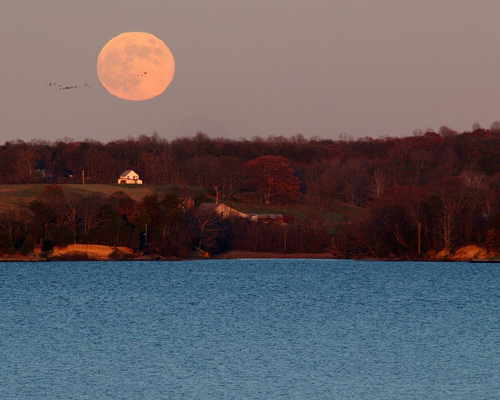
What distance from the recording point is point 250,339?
38.5m

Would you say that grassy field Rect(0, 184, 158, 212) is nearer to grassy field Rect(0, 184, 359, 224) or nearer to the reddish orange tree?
grassy field Rect(0, 184, 359, 224)

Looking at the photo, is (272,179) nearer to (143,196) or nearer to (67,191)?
(143,196)

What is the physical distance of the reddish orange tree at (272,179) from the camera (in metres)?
152

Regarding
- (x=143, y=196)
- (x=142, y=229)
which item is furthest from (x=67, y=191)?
(x=142, y=229)

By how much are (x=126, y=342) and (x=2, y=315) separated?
1477cm

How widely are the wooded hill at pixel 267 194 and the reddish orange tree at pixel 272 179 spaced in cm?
24

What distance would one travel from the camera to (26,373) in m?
29.2

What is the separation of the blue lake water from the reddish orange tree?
7439cm

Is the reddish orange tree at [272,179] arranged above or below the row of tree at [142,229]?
above

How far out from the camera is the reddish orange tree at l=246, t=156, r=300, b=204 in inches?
5989

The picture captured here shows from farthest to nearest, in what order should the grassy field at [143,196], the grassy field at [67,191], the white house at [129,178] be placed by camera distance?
the white house at [129,178] < the grassy field at [143,196] < the grassy field at [67,191]

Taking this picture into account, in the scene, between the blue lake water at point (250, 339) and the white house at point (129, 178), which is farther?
the white house at point (129, 178)

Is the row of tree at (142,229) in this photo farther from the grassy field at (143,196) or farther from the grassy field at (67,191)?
the grassy field at (143,196)

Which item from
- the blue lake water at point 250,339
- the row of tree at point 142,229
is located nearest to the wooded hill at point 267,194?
the row of tree at point 142,229
